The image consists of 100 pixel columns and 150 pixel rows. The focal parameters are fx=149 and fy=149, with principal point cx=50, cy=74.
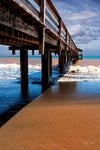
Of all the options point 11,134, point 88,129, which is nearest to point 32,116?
point 11,134

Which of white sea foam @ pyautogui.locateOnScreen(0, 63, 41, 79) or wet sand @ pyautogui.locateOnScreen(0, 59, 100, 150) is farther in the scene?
white sea foam @ pyautogui.locateOnScreen(0, 63, 41, 79)

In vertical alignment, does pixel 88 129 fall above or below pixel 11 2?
below

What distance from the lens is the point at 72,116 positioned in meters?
4.16

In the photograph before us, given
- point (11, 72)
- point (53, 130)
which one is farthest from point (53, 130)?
point (11, 72)

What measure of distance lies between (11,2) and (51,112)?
10.2 feet

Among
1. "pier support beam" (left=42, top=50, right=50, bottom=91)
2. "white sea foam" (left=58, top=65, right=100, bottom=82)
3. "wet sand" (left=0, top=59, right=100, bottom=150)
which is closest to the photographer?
"wet sand" (left=0, top=59, right=100, bottom=150)

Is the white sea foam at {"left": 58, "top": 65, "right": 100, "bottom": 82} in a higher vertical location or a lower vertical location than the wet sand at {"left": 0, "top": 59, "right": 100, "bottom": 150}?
higher

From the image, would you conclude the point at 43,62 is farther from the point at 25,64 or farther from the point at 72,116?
the point at 72,116

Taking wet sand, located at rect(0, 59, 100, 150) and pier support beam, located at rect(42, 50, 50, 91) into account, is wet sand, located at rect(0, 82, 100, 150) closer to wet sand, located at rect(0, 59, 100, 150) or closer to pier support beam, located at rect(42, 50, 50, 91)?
wet sand, located at rect(0, 59, 100, 150)

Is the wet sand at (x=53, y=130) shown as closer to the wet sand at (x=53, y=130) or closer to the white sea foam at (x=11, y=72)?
the wet sand at (x=53, y=130)

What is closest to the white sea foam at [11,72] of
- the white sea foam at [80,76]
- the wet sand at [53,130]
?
the white sea foam at [80,76]

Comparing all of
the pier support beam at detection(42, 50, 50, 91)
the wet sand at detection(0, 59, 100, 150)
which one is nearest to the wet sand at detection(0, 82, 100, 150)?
the wet sand at detection(0, 59, 100, 150)

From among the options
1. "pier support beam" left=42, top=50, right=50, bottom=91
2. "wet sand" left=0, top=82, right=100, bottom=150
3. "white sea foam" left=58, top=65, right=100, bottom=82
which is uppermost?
"pier support beam" left=42, top=50, right=50, bottom=91

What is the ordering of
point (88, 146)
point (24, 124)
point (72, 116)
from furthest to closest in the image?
point (72, 116)
point (24, 124)
point (88, 146)
